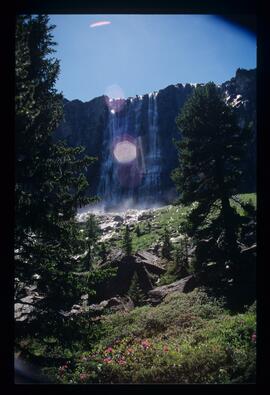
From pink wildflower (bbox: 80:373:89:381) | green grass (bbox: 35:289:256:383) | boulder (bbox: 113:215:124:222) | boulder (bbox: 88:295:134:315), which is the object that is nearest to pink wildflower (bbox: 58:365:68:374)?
green grass (bbox: 35:289:256:383)

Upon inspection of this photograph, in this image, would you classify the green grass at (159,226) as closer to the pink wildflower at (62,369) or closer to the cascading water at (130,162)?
the cascading water at (130,162)

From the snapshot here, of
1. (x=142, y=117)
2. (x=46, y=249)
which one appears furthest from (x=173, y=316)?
(x=142, y=117)

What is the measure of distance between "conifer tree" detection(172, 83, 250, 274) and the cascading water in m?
47.5

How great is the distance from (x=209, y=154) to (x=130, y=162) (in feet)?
184

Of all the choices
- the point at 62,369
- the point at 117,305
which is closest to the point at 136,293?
the point at 117,305

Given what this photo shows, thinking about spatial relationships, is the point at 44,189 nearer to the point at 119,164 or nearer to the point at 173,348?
the point at 173,348

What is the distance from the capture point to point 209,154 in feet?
54.1

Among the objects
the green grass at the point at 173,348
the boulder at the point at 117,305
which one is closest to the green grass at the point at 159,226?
the boulder at the point at 117,305

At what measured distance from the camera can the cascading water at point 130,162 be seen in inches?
2557

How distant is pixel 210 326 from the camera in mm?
11539

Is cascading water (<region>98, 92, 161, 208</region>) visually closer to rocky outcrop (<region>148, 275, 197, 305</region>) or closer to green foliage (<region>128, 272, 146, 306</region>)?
green foliage (<region>128, 272, 146, 306</region>)

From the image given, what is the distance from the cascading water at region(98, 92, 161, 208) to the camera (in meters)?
64.9

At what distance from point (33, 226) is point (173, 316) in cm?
734
